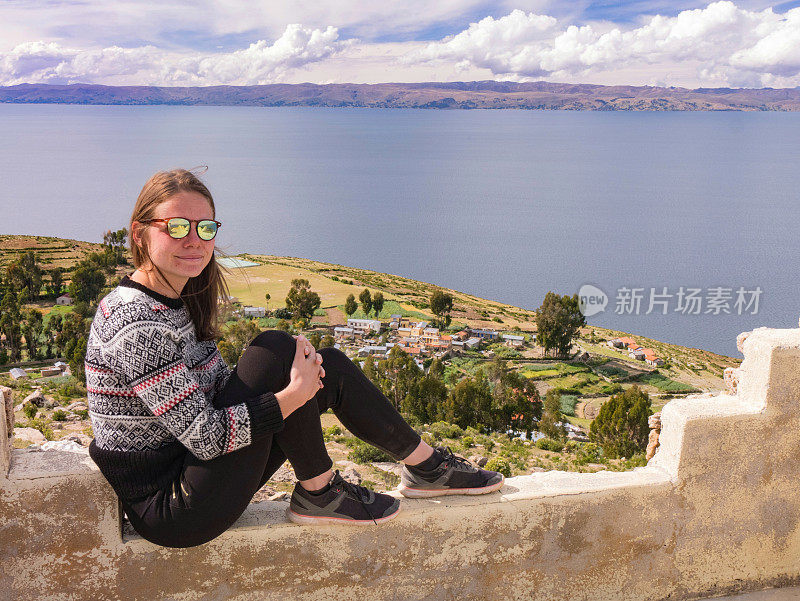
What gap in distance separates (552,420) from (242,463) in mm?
27775

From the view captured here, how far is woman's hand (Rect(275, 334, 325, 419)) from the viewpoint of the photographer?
220cm

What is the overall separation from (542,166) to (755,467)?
4957 inches

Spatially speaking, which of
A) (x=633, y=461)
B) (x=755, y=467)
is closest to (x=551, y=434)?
(x=633, y=461)

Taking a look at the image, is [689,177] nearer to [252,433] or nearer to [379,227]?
[379,227]

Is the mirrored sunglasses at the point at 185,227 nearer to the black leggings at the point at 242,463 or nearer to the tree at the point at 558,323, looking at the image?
the black leggings at the point at 242,463

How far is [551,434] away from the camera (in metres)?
26.1

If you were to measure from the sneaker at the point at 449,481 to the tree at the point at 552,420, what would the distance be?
2264cm

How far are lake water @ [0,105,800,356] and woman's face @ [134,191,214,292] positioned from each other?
47.8 metres

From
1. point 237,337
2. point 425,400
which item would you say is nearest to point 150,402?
point 425,400

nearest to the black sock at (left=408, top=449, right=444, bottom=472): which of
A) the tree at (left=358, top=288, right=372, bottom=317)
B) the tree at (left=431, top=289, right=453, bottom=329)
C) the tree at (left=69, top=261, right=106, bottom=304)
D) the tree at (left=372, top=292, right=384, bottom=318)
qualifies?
the tree at (left=431, top=289, right=453, bottom=329)

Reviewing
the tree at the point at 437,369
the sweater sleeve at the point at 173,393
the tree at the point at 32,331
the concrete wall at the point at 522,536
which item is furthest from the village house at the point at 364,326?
the sweater sleeve at the point at 173,393

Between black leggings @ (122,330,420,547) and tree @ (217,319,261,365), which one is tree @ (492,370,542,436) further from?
black leggings @ (122,330,420,547)

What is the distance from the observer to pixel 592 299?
181 ft

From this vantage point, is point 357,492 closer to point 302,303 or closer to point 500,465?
point 500,465
